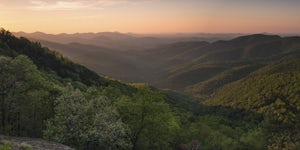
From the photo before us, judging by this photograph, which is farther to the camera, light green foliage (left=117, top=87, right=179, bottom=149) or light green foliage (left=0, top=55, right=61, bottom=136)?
light green foliage (left=117, top=87, right=179, bottom=149)

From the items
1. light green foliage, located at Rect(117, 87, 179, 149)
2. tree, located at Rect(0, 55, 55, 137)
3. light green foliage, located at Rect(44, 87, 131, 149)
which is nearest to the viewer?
light green foliage, located at Rect(44, 87, 131, 149)

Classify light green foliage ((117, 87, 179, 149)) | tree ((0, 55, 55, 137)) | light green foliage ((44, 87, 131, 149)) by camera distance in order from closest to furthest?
1. light green foliage ((44, 87, 131, 149))
2. tree ((0, 55, 55, 137))
3. light green foliage ((117, 87, 179, 149))

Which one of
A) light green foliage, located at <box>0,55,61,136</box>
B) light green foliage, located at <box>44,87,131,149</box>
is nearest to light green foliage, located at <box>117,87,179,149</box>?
light green foliage, located at <box>44,87,131,149</box>

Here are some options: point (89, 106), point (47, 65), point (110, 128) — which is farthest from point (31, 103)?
point (47, 65)

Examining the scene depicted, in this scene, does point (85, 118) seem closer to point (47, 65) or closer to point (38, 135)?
point (38, 135)

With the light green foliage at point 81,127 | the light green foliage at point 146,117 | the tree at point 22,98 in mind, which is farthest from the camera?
the light green foliage at point 146,117

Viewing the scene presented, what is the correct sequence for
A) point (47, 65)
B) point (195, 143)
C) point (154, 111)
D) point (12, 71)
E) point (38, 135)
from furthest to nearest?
point (47, 65) < point (195, 143) < point (154, 111) < point (38, 135) < point (12, 71)

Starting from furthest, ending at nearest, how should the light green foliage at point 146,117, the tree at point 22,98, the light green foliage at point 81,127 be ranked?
the light green foliage at point 146,117 → the tree at point 22,98 → the light green foliage at point 81,127

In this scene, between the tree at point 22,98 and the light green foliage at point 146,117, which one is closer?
the tree at point 22,98

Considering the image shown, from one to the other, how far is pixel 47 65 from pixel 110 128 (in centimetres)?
15190

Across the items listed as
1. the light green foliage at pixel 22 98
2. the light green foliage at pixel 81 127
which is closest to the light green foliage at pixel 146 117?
the light green foliage at pixel 81 127

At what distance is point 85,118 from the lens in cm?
3859

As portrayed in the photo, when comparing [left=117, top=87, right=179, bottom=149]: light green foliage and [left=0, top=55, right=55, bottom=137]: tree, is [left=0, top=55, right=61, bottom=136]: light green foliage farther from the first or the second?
[left=117, top=87, right=179, bottom=149]: light green foliage

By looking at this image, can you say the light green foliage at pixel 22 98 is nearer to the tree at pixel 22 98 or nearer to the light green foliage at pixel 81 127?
the tree at pixel 22 98
